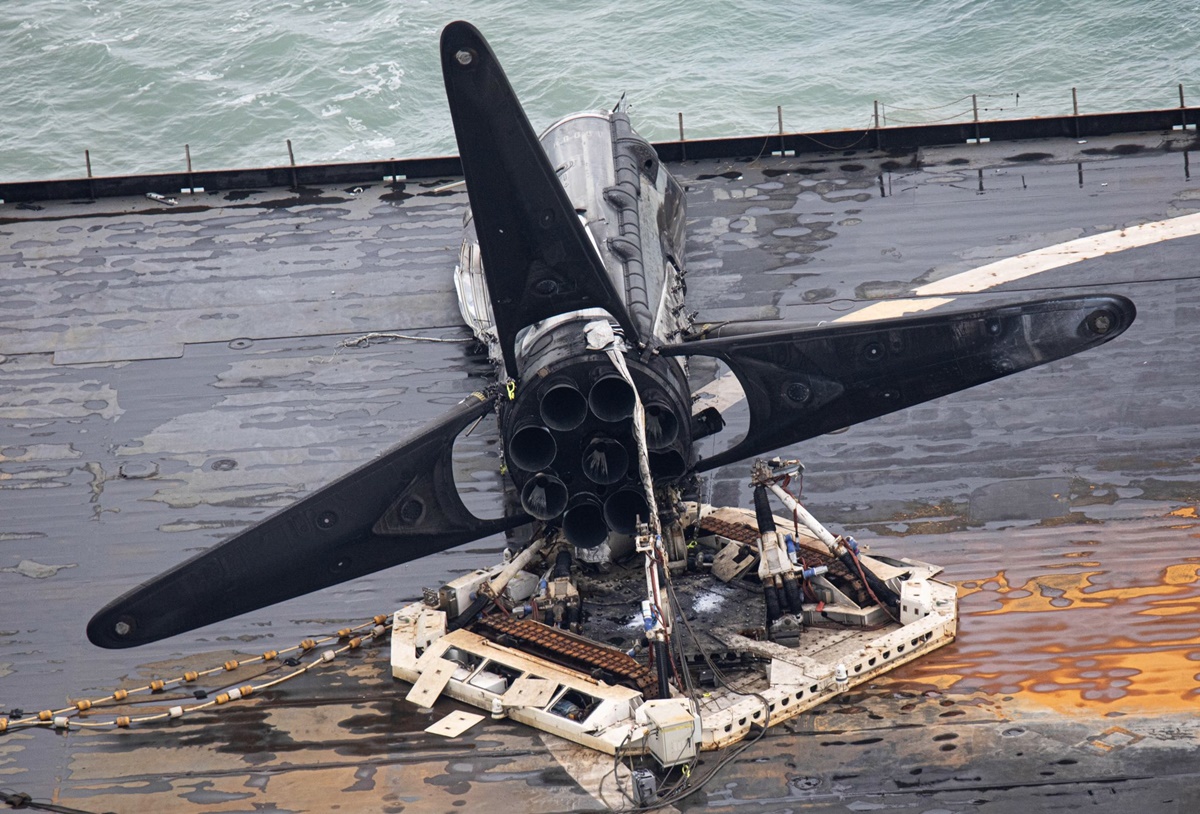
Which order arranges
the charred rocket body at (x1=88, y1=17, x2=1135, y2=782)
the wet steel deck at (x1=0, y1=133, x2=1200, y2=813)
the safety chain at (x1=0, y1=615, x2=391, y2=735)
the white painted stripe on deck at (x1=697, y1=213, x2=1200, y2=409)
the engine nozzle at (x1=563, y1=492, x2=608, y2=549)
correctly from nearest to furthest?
the wet steel deck at (x1=0, y1=133, x2=1200, y2=813), the charred rocket body at (x1=88, y1=17, x2=1135, y2=782), the engine nozzle at (x1=563, y1=492, x2=608, y2=549), the safety chain at (x1=0, y1=615, x2=391, y2=735), the white painted stripe on deck at (x1=697, y1=213, x2=1200, y2=409)

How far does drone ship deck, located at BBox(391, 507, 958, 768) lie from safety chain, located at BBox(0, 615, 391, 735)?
0.88m

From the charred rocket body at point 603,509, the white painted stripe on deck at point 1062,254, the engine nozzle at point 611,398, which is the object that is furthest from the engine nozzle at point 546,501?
the white painted stripe on deck at point 1062,254

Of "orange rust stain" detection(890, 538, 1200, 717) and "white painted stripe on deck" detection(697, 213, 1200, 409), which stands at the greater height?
"white painted stripe on deck" detection(697, 213, 1200, 409)

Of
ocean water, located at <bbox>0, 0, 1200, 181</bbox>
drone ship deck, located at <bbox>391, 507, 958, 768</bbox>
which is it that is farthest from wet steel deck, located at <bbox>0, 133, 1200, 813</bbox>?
ocean water, located at <bbox>0, 0, 1200, 181</bbox>

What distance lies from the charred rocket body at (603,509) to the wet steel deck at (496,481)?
86 centimetres

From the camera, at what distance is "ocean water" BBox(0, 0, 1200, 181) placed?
235 feet

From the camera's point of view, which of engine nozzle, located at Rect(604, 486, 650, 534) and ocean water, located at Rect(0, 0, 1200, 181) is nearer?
engine nozzle, located at Rect(604, 486, 650, 534)

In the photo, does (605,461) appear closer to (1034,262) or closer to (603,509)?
(603,509)

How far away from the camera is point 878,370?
2405cm

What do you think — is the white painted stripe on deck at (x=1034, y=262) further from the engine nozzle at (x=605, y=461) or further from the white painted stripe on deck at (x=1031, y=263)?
the engine nozzle at (x=605, y=461)

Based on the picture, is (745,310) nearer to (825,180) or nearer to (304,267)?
(825,180)

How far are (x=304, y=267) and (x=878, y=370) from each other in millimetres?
19206

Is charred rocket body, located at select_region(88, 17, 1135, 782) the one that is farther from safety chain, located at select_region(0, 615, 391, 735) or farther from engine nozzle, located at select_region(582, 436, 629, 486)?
safety chain, located at select_region(0, 615, 391, 735)

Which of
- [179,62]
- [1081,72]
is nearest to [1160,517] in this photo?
[1081,72]
